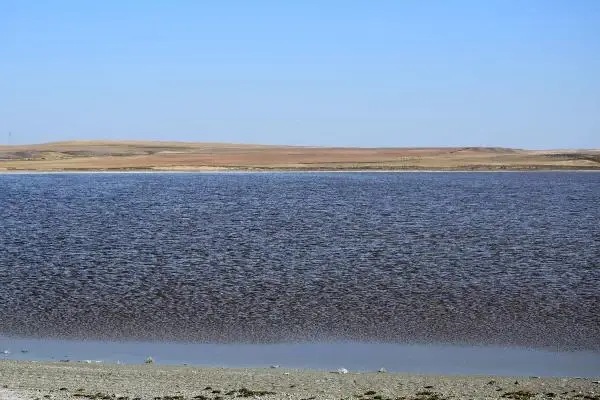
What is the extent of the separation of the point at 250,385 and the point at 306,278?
370 inches

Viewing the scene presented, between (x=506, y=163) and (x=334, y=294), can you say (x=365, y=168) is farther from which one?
(x=334, y=294)

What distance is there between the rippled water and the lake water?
51 millimetres

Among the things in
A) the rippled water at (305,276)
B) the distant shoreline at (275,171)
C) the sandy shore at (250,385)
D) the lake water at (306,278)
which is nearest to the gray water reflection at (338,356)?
the lake water at (306,278)

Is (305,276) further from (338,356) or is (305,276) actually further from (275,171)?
(275,171)

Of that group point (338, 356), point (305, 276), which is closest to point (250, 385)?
point (338, 356)

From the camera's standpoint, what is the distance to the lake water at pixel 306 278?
583 inches

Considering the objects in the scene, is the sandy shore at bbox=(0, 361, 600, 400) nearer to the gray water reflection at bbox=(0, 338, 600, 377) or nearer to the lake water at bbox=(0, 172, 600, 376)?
the gray water reflection at bbox=(0, 338, 600, 377)

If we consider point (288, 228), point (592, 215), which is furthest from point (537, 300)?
point (592, 215)

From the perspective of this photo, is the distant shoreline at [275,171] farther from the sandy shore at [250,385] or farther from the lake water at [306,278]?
the sandy shore at [250,385]

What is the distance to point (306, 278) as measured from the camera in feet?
65.1

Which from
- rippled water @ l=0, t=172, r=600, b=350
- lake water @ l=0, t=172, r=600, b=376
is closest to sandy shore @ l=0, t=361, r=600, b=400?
lake water @ l=0, t=172, r=600, b=376

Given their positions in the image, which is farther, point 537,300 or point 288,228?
point 288,228

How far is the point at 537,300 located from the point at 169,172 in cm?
8550

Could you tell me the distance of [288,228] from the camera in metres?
31.7
